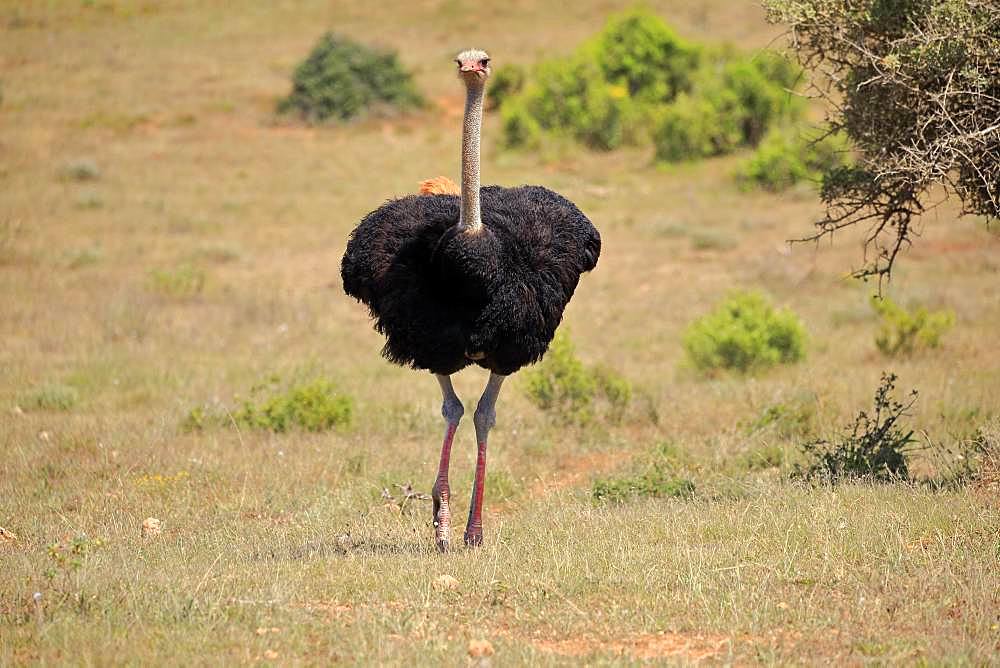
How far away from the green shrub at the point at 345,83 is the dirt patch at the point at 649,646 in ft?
84.2

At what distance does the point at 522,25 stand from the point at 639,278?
85.3 feet

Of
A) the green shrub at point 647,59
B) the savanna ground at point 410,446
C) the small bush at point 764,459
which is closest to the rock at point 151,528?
the savanna ground at point 410,446

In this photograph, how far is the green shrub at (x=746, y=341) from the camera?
39.5ft

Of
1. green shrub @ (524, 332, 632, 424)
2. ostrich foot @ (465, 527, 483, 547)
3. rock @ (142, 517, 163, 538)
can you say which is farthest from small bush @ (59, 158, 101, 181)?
ostrich foot @ (465, 527, 483, 547)

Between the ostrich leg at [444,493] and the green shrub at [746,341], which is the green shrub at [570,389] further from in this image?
the ostrich leg at [444,493]

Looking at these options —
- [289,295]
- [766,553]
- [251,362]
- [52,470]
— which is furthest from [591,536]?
[289,295]

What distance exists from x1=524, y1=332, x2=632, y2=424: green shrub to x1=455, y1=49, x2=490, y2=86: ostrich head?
4215mm

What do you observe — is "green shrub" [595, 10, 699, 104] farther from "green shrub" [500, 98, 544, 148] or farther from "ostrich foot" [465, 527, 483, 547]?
"ostrich foot" [465, 527, 483, 547]

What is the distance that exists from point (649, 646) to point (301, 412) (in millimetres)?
5651

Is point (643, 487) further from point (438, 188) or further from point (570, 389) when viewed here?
point (570, 389)

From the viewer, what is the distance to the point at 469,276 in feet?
19.5

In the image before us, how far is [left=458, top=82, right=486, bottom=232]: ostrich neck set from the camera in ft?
19.7

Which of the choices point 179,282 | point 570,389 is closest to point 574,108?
point 179,282

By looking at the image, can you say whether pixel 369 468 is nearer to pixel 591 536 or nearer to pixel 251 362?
pixel 591 536
